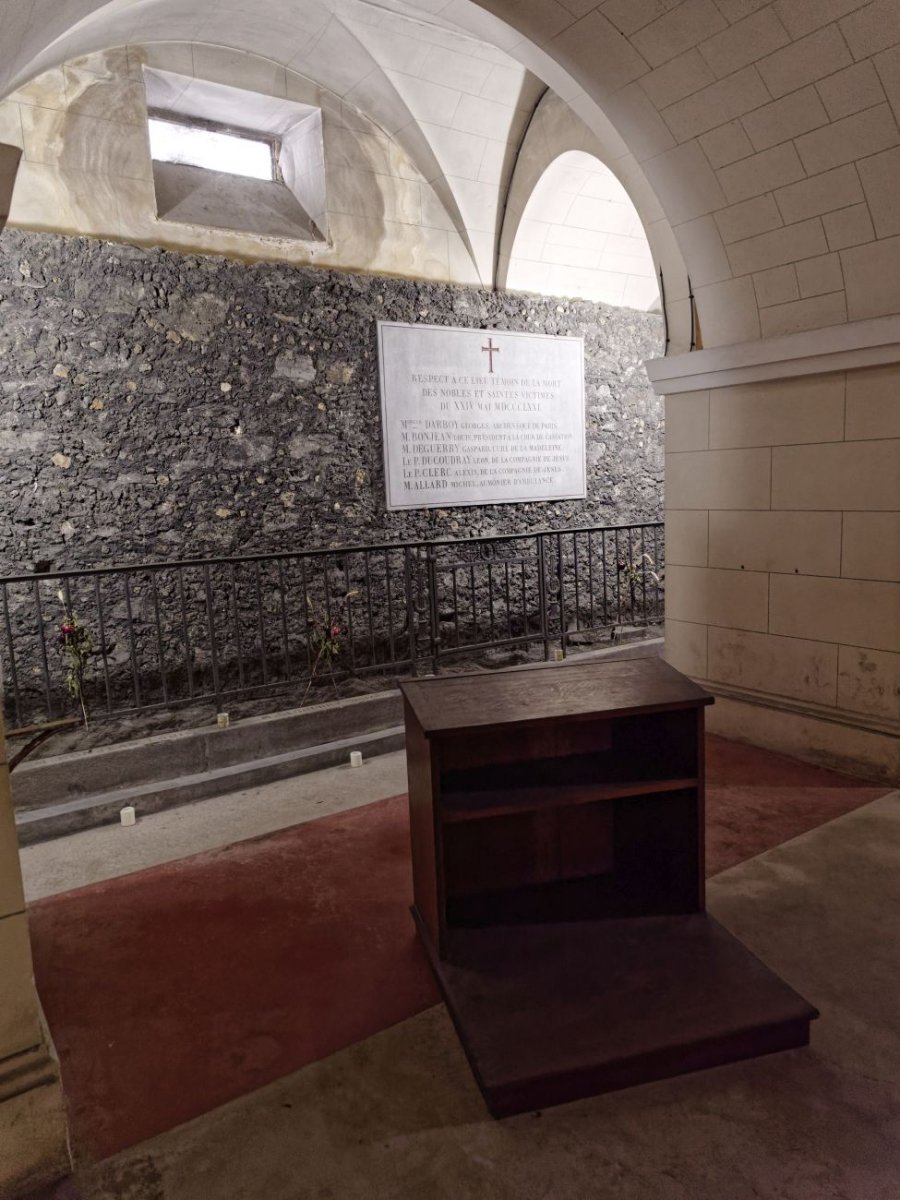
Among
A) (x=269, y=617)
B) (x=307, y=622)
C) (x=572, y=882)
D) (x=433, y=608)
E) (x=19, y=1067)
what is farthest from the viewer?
(x=269, y=617)

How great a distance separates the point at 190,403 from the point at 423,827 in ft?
11.6

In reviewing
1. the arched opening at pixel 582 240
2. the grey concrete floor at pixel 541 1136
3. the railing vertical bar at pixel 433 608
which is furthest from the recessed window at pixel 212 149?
the grey concrete floor at pixel 541 1136

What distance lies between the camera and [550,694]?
2.34 meters

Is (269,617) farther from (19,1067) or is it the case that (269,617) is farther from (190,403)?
(19,1067)

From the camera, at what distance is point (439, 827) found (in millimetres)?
2107

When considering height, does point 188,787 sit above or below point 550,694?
below

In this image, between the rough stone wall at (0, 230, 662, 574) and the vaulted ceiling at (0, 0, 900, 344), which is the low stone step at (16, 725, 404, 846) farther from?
the vaulted ceiling at (0, 0, 900, 344)

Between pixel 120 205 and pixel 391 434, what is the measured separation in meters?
2.17

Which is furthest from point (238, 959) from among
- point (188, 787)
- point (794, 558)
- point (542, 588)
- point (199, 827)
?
point (542, 588)

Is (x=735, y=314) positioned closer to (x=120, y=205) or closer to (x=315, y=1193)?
(x=120, y=205)

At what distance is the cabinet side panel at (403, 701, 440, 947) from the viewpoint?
2.17m

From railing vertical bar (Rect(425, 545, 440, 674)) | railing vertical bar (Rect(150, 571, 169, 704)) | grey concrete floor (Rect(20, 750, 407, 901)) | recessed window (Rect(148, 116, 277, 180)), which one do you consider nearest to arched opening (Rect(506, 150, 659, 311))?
recessed window (Rect(148, 116, 277, 180))

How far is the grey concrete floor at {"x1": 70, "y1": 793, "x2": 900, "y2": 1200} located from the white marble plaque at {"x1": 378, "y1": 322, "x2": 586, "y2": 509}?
14.1ft

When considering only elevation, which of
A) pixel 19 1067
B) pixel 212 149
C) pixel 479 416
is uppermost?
pixel 212 149
